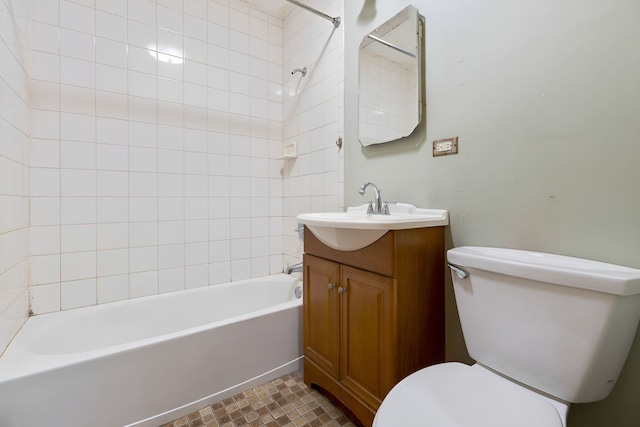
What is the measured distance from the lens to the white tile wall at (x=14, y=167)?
1128mm

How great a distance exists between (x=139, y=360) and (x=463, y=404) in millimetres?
1219

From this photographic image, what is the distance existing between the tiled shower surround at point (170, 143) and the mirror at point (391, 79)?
0.79 ft

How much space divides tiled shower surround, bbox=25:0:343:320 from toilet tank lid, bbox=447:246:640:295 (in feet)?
3.30

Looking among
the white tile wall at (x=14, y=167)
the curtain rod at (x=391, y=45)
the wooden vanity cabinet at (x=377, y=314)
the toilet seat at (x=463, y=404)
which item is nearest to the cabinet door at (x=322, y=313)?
the wooden vanity cabinet at (x=377, y=314)

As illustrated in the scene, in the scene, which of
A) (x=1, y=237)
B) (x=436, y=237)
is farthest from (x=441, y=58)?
(x=1, y=237)

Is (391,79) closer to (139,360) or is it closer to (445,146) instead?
(445,146)

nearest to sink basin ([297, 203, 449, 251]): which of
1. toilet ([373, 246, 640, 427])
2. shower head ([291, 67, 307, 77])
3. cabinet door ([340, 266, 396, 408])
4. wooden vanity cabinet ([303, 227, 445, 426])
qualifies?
wooden vanity cabinet ([303, 227, 445, 426])

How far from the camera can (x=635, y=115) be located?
0.78 m

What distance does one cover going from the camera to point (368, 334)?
108 cm

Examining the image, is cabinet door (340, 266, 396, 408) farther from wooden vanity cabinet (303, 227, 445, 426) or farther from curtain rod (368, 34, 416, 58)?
curtain rod (368, 34, 416, 58)

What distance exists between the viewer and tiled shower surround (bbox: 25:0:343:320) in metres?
1.56

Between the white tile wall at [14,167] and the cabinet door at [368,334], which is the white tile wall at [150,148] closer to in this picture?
the white tile wall at [14,167]

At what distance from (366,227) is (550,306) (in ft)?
1.79

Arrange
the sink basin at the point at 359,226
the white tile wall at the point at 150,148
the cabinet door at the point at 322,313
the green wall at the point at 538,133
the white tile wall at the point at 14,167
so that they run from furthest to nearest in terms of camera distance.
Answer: the white tile wall at the point at 150,148
the cabinet door at the point at 322,313
the white tile wall at the point at 14,167
the sink basin at the point at 359,226
the green wall at the point at 538,133
